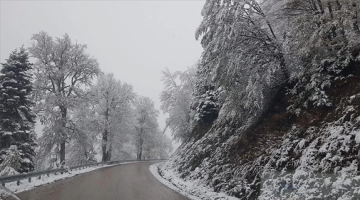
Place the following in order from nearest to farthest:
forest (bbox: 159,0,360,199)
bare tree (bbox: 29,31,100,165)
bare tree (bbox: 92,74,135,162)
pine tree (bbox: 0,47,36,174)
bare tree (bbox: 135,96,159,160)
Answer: forest (bbox: 159,0,360,199), pine tree (bbox: 0,47,36,174), bare tree (bbox: 29,31,100,165), bare tree (bbox: 92,74,135,162), bare tree (bbox: 135,96,159,160)

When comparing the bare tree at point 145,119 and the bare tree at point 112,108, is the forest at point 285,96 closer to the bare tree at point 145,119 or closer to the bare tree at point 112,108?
the bare tree at point 112,108

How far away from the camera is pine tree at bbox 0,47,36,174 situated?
1689cm

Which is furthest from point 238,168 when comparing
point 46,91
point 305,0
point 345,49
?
point 46,91

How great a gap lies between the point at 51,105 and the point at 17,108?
3.91 m

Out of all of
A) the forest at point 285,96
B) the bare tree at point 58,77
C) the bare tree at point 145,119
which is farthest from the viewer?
the bare tree at point 145,119

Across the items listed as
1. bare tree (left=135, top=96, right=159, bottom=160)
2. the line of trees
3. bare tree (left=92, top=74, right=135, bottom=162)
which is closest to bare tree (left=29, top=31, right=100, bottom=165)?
the line of trees

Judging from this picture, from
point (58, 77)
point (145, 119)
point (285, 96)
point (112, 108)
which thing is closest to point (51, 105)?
point (58, 77)

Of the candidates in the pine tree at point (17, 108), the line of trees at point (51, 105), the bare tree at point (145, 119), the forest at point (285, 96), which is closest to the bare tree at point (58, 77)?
the line of trees at point (51, 105)

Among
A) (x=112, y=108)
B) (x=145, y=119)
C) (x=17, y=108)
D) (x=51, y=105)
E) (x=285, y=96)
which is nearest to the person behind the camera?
(x=285, y=96)

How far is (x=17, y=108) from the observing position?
17.7 m

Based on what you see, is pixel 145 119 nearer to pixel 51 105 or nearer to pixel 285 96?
pixel 51 105

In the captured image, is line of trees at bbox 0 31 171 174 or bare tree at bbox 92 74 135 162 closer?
line of trees at bbox 0 31 171 174

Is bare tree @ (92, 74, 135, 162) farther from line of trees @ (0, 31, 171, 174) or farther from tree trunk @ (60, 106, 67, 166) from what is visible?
tree trunk @ (60, 106, 67, 166)

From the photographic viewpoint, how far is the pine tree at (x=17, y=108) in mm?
16891
